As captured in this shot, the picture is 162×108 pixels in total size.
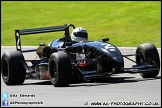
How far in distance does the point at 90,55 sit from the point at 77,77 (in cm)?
84

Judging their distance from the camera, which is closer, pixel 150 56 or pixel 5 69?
pixel 150 56

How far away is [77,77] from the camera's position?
45.2 ft

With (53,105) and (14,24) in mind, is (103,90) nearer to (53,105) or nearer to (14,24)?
(53,105)

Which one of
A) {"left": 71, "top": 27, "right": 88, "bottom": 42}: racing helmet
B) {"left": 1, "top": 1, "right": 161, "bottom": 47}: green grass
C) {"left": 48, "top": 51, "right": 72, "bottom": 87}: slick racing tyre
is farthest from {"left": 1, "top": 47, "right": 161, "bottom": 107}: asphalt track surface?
{"left": 1, "top": 1, "right": 161, "bottom": 47}: green grass

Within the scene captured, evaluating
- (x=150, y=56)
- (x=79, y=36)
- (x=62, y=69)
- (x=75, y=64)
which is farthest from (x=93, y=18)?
(x=62, y=69)

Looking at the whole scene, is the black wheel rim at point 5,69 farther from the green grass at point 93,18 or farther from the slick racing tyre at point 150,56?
the green grass at point 93,18

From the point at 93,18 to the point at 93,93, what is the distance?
2431cm

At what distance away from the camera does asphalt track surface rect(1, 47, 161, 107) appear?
1034 cm

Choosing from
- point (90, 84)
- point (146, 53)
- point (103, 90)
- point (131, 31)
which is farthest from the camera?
point (131, 31)

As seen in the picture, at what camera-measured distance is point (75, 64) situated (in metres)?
13.9

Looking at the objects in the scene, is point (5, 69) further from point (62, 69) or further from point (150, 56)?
point (150, 56)

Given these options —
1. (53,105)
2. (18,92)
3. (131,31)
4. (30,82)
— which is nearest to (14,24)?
(131,31)

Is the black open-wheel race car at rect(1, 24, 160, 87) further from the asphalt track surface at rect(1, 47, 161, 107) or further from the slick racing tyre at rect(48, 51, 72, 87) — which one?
the asphalt track surface at rect(1, 47, 161, 107)

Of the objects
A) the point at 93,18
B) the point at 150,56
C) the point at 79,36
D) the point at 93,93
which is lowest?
the point at 93,93
